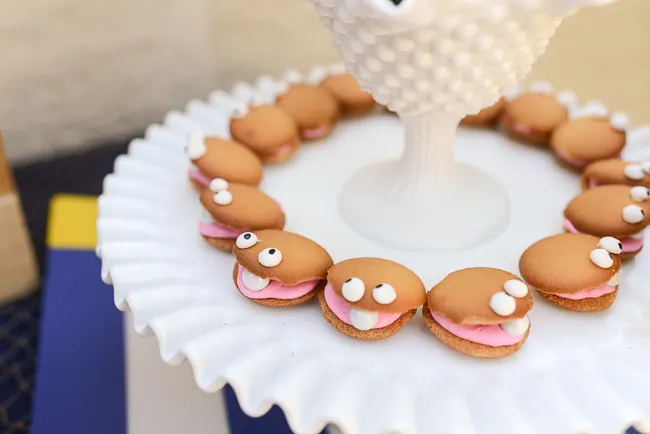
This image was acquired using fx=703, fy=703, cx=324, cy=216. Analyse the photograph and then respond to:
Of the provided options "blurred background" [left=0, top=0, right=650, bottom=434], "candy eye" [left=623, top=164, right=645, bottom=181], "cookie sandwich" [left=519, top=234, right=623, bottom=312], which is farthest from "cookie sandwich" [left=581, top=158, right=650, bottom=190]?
"blurred background" [left=0, top=0, right=650, bottom=434]

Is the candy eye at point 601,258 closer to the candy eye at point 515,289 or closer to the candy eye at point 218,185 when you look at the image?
the candy eye at point 515,289

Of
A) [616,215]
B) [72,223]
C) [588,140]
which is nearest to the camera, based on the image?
[616,215]

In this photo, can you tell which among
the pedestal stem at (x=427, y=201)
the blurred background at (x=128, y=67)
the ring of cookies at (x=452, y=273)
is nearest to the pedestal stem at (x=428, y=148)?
the pedestal stem at (x=427, y=201)

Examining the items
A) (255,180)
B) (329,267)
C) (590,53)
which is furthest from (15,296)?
(590,53)

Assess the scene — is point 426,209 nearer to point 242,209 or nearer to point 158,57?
point 242,209

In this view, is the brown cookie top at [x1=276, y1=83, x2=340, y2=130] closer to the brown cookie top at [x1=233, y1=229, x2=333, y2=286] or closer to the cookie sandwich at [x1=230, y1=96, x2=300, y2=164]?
the cookie sandwich at [x1=230, y1=96, x2=300, y2=164]

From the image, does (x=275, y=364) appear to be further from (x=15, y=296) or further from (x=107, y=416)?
(x=15, y=296)

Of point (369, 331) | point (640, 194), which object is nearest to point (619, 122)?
point (640, 194)
